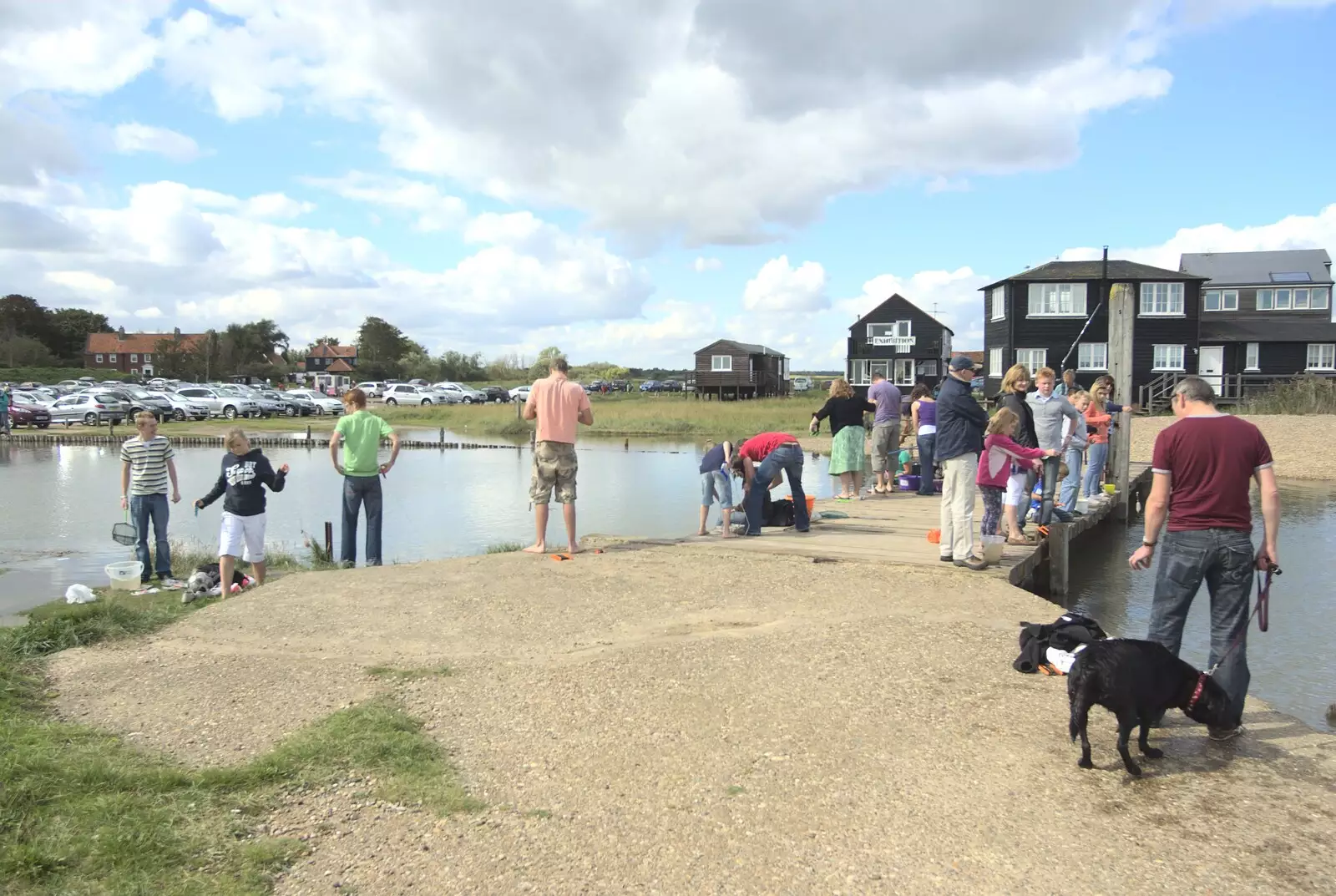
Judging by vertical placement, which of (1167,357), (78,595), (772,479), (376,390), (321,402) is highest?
(1167,357)

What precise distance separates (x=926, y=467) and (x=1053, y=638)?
28.8 ft

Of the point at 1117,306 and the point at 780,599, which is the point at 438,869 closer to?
the point at 780,599

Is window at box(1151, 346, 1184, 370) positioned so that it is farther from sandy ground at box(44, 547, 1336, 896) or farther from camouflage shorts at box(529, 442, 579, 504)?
camouflage shorts at box(529, 442, 579, 504)

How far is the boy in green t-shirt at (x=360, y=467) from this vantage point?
32.4 ft

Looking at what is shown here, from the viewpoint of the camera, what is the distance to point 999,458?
30.4 feet

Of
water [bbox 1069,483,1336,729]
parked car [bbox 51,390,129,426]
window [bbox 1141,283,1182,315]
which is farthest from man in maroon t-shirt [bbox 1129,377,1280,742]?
parked car [bbox 51,390,129,426]

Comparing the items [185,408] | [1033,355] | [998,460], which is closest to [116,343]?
[185,408]

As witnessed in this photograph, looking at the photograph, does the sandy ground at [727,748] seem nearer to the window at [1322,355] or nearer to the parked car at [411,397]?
the window at [1322,355]

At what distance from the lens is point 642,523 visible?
15.4 m

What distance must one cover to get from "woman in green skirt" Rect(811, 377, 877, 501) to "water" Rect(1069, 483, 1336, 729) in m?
3.24

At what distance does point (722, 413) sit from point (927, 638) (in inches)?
1537

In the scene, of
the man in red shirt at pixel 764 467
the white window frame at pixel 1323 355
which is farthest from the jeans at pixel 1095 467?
the white window frame at pixel 1323 355

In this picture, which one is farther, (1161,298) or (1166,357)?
(1161,298)

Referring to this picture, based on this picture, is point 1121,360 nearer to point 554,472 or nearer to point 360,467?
point 554,472
